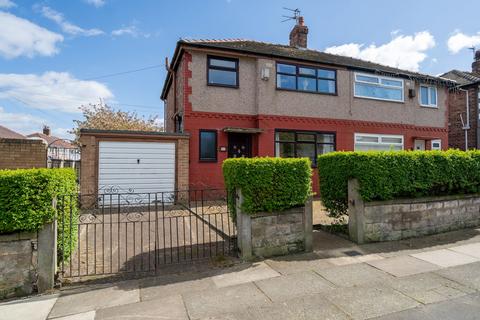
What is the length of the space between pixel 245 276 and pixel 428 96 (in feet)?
52.0

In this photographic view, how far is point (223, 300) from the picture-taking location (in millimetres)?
3412

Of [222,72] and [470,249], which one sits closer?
[470,249]

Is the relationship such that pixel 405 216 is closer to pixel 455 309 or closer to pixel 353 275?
pixel 353 275

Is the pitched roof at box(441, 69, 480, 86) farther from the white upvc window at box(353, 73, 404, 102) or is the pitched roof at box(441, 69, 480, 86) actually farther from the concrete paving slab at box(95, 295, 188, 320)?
the concrete paving slab at box(95, 295, 188, 320)

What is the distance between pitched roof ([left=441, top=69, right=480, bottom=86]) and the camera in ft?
61.9

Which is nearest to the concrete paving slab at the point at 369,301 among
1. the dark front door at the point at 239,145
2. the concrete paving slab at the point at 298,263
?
the concrete paving slab at the point at 298,263

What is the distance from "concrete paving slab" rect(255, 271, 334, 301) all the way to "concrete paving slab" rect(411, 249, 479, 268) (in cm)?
206

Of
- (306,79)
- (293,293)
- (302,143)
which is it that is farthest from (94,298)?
(306,79)

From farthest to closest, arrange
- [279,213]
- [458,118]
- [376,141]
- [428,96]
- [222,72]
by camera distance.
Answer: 1. [458,118]
2. [428,96]
3. [376,141]
4. [222,72]
5. [279,213]

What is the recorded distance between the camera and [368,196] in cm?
555

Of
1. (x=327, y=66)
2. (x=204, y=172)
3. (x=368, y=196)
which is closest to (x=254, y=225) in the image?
(x=368, y=196)

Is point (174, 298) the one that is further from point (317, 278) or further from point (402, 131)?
point (402, 131)

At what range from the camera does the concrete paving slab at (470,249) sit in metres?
4.89

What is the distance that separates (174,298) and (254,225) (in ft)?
5.94
